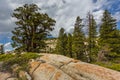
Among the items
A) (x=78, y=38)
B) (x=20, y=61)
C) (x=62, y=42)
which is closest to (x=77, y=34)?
(x=78, y=38)

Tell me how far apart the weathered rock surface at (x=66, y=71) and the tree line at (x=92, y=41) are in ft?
79.0

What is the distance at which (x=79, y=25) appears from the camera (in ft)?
191

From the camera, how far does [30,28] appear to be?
39.2 meters

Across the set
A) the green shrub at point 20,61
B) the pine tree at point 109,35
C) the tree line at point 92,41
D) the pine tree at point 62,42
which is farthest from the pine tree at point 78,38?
the green shrub at point 20,61

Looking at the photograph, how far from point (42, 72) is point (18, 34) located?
25.2m

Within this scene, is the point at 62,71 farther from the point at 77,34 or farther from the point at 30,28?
the point at 77,34

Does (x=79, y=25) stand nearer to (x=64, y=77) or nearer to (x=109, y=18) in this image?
(x=109, y=18)

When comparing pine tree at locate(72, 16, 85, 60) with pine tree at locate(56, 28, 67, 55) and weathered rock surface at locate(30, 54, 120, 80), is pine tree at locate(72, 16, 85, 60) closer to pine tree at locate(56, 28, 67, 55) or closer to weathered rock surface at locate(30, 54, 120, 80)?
pine tree at locate(56, 28, 67, 55)

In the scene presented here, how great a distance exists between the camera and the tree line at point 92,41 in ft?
143

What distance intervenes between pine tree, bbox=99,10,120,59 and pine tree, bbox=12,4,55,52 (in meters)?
12.6

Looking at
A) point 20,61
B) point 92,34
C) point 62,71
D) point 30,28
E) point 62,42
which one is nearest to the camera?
point 62,71

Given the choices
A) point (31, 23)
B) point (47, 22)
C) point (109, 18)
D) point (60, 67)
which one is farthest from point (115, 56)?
point (60, 67)

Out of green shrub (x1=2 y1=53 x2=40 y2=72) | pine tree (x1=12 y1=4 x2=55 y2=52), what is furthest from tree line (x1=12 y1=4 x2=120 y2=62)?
green shrub (x1=2 y1=53 x2=40 y2=72)

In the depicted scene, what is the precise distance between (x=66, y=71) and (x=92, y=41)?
42.6 meters
